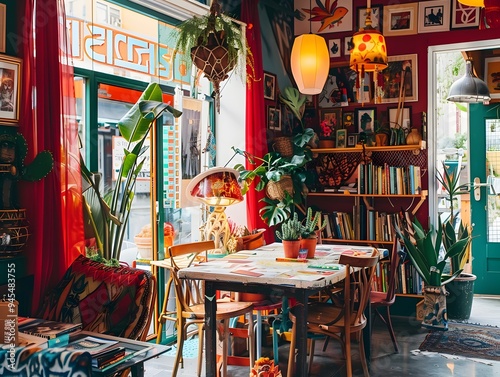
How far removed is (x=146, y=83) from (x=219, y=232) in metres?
1.30

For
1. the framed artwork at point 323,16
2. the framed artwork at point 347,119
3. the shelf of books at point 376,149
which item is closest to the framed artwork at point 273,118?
the shelf of books at point 376,149

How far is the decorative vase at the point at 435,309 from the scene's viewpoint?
5141 mm

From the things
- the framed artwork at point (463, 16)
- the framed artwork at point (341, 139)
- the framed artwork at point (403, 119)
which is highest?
the framed artwork at point (463, 16)

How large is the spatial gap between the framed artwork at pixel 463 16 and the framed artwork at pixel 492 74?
1494mm

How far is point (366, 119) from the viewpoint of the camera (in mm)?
6020

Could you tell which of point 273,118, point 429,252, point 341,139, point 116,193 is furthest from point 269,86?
point 116,193

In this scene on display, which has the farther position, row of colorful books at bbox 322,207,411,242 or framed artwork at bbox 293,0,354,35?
framed artwork at bbox 293,0,354,35

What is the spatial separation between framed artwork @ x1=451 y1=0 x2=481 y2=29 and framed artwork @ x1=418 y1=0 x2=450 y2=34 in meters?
0.06

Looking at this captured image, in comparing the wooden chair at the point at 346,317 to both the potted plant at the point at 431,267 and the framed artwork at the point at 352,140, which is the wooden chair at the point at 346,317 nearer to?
the potted plant at the point at 431,267

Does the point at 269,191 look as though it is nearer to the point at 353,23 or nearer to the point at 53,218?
the point at 353,23

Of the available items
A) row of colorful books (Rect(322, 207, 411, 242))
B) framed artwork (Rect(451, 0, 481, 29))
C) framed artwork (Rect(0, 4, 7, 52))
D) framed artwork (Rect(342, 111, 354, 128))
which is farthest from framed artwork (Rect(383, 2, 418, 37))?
framed artwork (Rect(0, 4, 7, 52))

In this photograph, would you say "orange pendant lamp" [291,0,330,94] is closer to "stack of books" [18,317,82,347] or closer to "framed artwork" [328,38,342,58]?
"framed artwork" [328,38,342,58]

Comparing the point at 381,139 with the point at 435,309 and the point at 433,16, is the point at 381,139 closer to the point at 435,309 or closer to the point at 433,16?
the point at 433,16

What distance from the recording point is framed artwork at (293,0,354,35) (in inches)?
239
